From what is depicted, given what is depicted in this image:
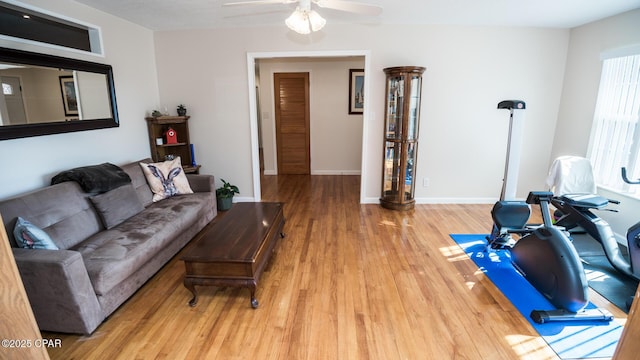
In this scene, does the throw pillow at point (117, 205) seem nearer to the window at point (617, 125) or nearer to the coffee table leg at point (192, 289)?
the coffee table leg at point (192, 289)

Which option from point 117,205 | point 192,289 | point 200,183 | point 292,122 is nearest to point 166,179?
point 200,183

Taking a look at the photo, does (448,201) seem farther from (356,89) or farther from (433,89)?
(356,89)

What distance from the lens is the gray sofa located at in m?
1.86

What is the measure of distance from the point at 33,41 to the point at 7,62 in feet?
1.22

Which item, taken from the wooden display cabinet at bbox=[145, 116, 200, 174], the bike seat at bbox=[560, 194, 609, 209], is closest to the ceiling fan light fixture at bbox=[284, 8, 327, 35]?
the bike seat at bbox=[560, 194, 609, 209]

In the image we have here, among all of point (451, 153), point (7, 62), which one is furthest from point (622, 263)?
point (7, 62)

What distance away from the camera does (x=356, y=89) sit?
6.34m

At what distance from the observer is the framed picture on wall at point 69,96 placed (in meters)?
2.91

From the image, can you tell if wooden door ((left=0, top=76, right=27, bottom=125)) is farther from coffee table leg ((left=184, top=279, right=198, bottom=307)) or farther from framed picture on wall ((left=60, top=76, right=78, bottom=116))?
coffee table leg ((left=184, top=279, right=198, bottom=307))

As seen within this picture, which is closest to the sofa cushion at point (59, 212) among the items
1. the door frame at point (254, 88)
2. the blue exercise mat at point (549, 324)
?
the door frame at point (254, 88)

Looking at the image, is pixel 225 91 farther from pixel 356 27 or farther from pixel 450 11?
pixel 450 11

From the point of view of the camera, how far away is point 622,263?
8.64 feet

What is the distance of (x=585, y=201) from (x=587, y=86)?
2063 millimetres

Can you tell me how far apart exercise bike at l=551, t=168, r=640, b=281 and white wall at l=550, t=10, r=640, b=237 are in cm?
88
